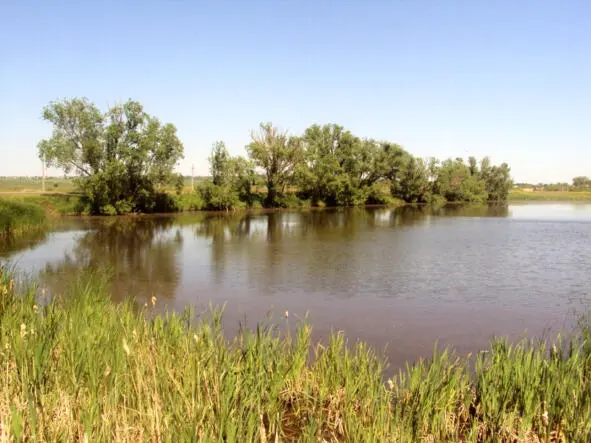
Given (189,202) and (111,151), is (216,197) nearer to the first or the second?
(189,202)

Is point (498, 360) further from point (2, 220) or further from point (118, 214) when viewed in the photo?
point (118, 214)

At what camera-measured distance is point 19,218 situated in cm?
2269

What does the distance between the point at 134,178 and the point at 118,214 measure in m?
3.22

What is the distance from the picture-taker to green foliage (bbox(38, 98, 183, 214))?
111ft

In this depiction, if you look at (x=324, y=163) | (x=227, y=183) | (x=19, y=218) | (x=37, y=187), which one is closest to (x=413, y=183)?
(x=324, y=163)

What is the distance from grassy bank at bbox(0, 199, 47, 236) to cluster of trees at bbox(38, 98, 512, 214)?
9532mm

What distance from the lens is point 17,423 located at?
3.15 m

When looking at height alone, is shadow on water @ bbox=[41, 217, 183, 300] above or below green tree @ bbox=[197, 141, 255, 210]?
below

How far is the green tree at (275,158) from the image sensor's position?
157 ft

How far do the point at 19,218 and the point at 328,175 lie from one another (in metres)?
34.5

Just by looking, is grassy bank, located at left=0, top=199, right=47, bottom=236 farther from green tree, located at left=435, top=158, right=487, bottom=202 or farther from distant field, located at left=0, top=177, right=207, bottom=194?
green tree, located at left=435, top=158, right=487, bottom=202

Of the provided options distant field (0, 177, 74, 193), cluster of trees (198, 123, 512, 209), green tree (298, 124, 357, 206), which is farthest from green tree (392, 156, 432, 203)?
distant field (0, 177, 74, 193)

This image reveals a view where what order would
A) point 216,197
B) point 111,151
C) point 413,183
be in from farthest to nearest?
point 413,183 → point 216,197 → point 111,151

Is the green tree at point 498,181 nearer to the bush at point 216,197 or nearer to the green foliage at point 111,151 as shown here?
the bush at point 216,197
